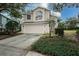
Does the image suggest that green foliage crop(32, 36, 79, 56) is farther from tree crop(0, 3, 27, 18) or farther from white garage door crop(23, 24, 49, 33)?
tree crop(0, 3, 27, 18)

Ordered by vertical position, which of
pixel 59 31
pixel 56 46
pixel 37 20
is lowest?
pixel 56 46

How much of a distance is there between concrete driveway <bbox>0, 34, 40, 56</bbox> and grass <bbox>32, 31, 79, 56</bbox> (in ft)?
0.50

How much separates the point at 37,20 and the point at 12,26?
61 centimetres

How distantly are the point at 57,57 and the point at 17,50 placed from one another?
3.13ft

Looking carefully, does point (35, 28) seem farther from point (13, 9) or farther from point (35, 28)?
point (13, 9)

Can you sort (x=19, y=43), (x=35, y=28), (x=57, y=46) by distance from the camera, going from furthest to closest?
(x=35, y=28), (x=19, y=43), (x=57, y=46)

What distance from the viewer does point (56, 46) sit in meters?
5.71

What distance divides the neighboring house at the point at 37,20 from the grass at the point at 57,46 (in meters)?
0.26

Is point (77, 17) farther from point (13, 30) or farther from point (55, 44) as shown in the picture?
point (13, 30)

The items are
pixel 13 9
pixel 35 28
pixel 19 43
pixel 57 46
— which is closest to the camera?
pixel 57 46

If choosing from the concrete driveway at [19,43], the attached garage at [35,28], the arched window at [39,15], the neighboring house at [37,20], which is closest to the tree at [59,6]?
the neighboring house at [37,20]

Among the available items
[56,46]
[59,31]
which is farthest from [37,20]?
[56,46]

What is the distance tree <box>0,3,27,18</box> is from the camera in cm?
A: 589

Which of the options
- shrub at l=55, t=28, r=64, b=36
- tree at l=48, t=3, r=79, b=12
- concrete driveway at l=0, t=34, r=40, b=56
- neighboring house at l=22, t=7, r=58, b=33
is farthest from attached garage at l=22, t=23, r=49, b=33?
tree at l=48, t=3, r=79, b=12
